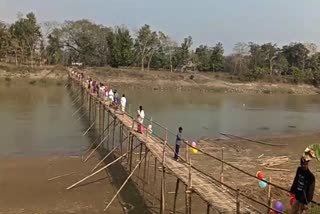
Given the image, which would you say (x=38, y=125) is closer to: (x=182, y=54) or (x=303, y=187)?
(x=303, y=187)

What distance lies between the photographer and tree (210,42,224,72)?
86.9 meters

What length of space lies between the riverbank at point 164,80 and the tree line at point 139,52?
10.5ft

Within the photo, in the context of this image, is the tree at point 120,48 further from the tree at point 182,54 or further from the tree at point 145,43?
the tree at point 182,54

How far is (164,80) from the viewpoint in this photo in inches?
2921

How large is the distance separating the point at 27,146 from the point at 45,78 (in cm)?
4346

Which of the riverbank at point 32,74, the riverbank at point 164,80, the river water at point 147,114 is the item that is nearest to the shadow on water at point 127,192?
the river water at point 147,114

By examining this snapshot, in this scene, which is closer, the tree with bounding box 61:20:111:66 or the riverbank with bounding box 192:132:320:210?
Result: the riverbank with bounding box 192:132:320:210

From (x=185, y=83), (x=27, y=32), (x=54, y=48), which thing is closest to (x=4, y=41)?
(x=27, y=32)

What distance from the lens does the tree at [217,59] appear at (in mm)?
86875

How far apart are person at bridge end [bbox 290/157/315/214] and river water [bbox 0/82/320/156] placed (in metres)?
16.1

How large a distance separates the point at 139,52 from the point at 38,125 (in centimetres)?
5083

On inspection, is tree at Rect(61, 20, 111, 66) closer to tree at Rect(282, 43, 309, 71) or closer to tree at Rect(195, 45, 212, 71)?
tree at Rect(195, 45, 212, 71)

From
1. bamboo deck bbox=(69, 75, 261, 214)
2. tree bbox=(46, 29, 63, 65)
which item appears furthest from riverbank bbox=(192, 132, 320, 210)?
tree bbox=(46, 29, 63, 65)

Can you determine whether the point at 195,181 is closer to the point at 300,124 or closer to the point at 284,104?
the point at 300,124
